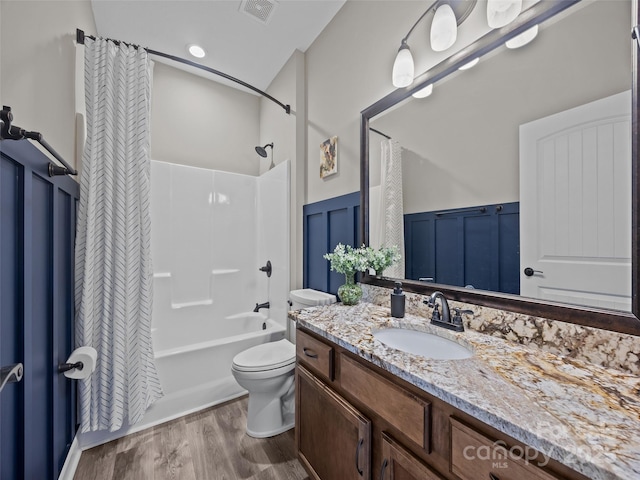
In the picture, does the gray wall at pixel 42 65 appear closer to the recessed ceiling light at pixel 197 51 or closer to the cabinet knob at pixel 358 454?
the recessed ceiling light at pixel 197 51

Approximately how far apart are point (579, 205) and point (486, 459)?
0.79 m

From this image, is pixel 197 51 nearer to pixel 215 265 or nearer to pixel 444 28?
pixel 215 265

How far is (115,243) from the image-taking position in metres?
1.55

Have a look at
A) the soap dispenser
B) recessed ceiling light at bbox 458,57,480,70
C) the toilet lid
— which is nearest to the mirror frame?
recessed ceiling light at bbox 458,57,480,70

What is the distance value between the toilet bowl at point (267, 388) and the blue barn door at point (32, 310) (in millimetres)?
823

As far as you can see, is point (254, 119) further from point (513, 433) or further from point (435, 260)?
point (513, 433)

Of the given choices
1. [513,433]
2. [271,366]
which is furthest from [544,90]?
[271,366]

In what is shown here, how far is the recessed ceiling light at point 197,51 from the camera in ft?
7.30

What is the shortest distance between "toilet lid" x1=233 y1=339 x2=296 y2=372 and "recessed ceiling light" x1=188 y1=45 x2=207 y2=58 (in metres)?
2.48

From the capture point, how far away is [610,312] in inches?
30.2

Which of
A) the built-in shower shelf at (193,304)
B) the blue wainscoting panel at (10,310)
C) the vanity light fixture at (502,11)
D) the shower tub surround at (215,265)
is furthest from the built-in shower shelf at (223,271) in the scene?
the vanity light fixture at (502,11)

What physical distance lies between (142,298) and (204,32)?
205 cm

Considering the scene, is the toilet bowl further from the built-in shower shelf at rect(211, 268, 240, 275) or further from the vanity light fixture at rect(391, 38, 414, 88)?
the vanity light fixture at rect(391, 38, 414, 88)

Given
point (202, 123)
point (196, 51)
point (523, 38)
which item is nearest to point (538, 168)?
point (523, 38)
